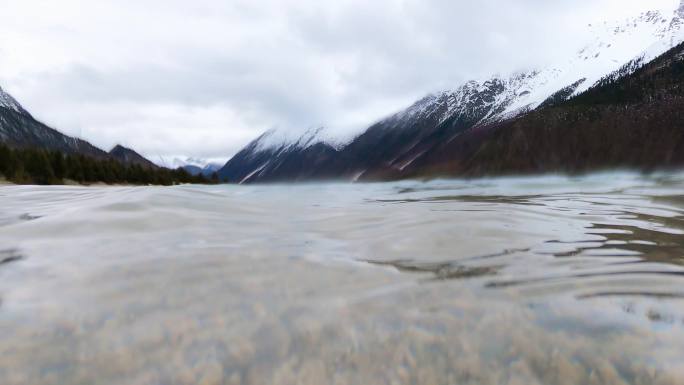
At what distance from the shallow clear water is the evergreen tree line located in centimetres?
6366

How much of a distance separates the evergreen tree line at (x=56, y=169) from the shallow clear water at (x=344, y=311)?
63658mm

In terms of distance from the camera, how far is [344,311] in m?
3.62

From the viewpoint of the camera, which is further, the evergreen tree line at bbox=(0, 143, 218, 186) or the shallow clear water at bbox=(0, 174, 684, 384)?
the evergreen tree line at bbox=(0, 143, 218, 186)

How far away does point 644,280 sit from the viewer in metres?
4.25

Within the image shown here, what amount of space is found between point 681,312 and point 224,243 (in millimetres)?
6265

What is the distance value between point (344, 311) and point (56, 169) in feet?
252

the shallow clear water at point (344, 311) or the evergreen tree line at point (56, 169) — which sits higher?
the evergreen tree line at point (56, 169)

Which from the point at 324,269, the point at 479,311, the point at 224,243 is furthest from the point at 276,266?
the point at 479,311

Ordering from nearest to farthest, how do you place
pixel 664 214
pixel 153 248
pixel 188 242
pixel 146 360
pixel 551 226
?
1. pixel 146 360
2. pixel 153 248
3. pixel 188 242
4. pixel 551 226
5. pixel 664 214

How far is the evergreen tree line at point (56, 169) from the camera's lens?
5525 centimetres

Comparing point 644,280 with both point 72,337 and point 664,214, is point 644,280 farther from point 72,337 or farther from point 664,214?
point 664,214

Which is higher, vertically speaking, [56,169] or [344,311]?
[56,169]

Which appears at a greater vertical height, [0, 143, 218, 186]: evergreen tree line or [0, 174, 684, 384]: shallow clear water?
[0, 143, 218, 186]: evergreen tree line

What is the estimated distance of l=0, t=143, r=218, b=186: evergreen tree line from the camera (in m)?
55.2
